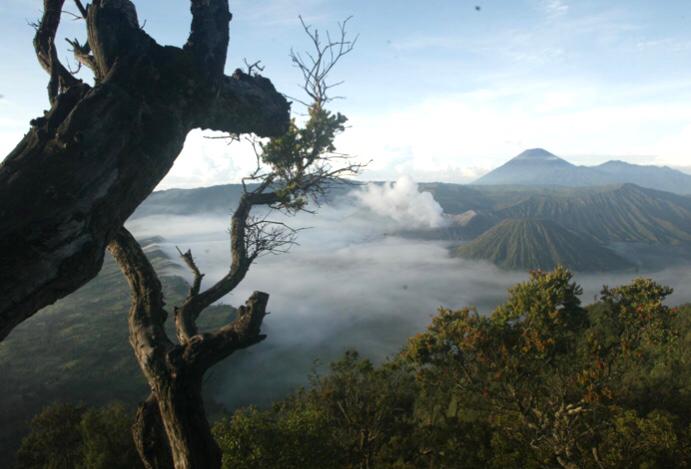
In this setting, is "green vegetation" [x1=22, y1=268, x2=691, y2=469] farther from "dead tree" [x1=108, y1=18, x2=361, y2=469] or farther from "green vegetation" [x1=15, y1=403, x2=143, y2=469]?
"dead tree" [x1=108, y1=18, x2=361, y2=469]

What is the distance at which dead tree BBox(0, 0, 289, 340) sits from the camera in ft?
12.2

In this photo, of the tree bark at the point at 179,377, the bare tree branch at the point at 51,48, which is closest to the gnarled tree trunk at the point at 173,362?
the tree bark at the point at 179,377

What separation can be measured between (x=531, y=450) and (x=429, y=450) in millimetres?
5490

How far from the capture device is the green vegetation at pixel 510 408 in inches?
675

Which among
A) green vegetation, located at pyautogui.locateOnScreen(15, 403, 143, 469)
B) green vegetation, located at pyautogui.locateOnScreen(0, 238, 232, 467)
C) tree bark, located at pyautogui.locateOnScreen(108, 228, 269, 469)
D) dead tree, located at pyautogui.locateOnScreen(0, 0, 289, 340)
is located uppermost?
dead tree, located at pyautogui.locateOnScreen(0, 0, 289, 340)

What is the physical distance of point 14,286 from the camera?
11.5 feet

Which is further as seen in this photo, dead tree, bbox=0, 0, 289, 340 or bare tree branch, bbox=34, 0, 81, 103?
bare tree branch, bbox=34, 0, 81, 103

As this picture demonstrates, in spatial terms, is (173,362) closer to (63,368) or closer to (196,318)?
(196,318)

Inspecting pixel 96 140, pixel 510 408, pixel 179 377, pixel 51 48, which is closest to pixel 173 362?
pixel 179 377

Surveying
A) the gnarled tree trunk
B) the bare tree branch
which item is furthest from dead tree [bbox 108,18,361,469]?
the bare tree branch

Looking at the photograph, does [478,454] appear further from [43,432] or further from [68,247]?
[43,432]

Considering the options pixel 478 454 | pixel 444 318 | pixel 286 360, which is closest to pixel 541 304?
pixel 444 318

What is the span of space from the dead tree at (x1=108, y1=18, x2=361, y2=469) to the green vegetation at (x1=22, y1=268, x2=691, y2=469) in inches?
381

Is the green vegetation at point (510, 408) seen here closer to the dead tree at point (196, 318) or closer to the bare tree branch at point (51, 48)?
the dead tree at point (196, 318)
